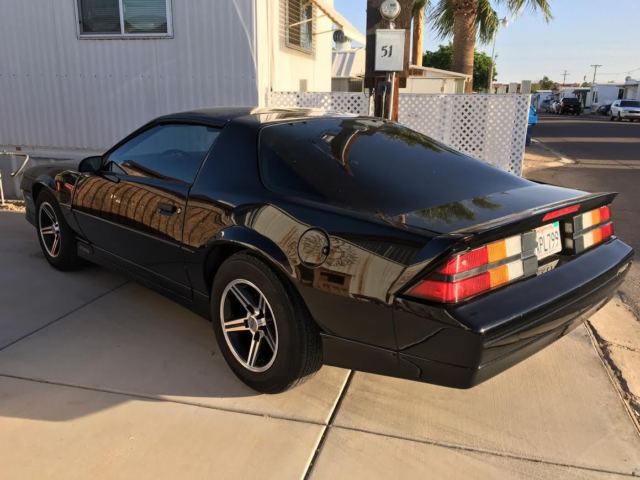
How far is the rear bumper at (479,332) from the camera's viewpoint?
7.23ft

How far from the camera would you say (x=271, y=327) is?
2830 mm

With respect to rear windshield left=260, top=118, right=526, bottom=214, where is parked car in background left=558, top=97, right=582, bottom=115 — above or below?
below

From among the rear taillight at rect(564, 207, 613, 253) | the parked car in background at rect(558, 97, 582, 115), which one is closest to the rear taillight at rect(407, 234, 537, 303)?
the rear taillight at rect(564, 207, 613, 253)

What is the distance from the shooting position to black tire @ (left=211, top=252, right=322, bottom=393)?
2658mm

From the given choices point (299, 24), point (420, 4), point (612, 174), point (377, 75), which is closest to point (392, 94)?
point (377, 75)

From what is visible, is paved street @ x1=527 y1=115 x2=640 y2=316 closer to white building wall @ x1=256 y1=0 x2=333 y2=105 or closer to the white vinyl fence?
the white vinyl fence

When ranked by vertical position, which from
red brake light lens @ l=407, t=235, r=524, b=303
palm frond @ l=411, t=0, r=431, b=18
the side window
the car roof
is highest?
palm frond @ l=411, t=0, r=431, b=18

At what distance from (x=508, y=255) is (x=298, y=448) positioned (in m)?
1.31

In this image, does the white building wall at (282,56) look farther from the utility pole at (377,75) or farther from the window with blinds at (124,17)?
the utility pole at (377,75)

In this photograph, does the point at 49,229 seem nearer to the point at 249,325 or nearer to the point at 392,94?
the point at 249,325

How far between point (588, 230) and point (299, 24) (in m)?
8.07

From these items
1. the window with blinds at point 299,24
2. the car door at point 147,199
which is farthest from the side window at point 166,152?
the window with blinds at point 299,24

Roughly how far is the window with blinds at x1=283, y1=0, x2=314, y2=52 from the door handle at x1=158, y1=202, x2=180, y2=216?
21.1 feet

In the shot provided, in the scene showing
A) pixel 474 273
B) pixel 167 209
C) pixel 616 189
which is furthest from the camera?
pixel 616 189
